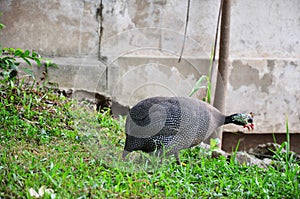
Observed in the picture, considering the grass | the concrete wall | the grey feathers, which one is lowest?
the grass

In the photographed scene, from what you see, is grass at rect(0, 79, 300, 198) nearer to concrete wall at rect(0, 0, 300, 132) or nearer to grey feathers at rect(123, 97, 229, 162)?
grey feathers at rect(123, 97, 229, 162)

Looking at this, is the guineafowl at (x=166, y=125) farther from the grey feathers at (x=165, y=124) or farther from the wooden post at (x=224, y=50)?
the wooden post at (x=224, y=50)

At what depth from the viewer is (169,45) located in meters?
4.21

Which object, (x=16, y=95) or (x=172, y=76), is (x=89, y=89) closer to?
(x=16, y=95)

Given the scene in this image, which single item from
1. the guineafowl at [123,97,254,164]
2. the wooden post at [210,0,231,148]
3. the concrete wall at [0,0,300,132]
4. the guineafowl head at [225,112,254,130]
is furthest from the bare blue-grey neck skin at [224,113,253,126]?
the wooden post at [210,0,231,148]

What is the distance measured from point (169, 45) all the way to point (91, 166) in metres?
1.29

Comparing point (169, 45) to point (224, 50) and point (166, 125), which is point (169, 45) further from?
point (224, 50)

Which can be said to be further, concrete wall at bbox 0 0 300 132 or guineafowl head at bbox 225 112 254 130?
concrete wall at bbox 0 0 300 132

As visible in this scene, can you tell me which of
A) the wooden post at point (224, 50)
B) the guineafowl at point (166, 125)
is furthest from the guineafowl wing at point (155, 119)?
the wooden post at point (224, 50)

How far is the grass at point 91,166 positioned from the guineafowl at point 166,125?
162mm

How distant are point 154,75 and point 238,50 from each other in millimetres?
1861

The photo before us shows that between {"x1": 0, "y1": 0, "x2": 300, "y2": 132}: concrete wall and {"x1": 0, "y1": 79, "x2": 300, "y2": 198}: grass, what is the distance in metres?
0.43

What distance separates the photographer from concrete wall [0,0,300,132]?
4.65 meters

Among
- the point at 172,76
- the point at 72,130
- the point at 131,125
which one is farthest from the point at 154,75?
the point at 72,130
